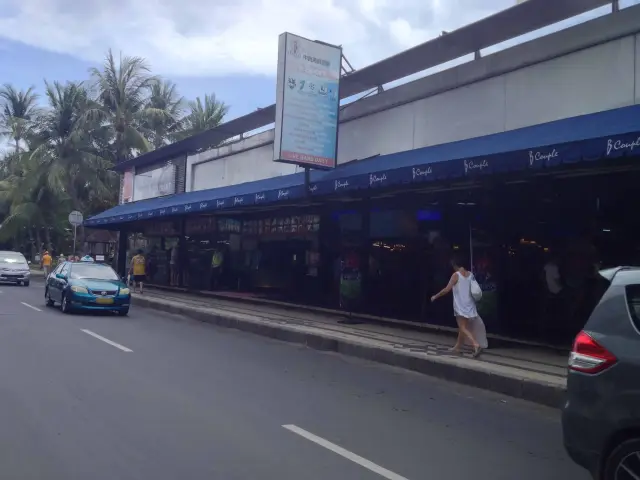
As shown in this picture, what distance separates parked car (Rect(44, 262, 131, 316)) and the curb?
2228mm

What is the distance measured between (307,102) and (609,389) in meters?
11.9

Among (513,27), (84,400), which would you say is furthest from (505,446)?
(513,27)

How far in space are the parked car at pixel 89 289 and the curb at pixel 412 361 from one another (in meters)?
2.23

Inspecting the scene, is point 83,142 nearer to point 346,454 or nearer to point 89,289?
point 89,289

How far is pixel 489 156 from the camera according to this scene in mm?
10680

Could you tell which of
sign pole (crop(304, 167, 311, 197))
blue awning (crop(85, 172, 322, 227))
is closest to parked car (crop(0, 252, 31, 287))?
blue awning (crop(85, 172, 322, 227))

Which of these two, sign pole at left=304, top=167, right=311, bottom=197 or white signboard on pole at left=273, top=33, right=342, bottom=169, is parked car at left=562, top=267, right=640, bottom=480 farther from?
sign pole at left=304, top=167, right=311, bottom=197

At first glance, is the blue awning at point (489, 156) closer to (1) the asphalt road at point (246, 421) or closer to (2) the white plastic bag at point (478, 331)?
(2) the white plastic bag at point (478, 331)

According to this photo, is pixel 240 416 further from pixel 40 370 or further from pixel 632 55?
pixel 632 55

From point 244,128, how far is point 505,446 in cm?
1871

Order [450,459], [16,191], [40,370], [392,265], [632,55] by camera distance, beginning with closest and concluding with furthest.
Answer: [450,459], [40,370], [632,55], [392,265], [16,191]

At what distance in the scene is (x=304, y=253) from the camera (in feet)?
66.8

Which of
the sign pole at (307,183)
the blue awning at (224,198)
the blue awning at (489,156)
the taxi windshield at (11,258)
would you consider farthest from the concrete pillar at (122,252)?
the sign pole at (307,183)

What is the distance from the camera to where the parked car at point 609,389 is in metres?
4.16
